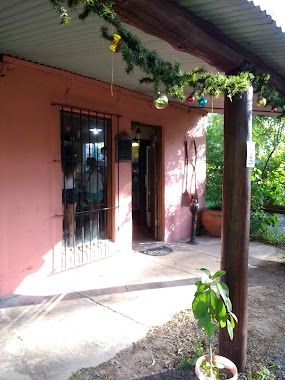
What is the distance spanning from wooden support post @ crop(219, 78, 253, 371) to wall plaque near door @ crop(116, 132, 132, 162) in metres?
2.74

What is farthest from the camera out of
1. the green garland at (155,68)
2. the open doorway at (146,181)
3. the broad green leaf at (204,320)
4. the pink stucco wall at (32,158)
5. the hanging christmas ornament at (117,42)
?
the open doorway at (146,181)

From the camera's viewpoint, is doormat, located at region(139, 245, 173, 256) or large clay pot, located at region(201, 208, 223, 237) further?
large clay pot, located at region(201, 208, 223, 237)

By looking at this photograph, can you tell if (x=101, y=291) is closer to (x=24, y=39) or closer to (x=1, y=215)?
(x=1, y=215)

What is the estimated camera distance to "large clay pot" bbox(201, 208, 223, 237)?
6.61 m

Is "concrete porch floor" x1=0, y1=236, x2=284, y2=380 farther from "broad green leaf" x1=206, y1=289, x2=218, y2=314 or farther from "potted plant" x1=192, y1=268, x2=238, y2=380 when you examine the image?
"broad green leaf" x1=206, y1=289, x2=218, y2=314

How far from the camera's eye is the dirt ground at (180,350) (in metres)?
2.30

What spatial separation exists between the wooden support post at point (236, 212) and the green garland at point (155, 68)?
0.59 ft

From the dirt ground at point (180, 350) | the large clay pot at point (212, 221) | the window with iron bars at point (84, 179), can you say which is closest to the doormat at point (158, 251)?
the window with iron bars at point (84, 179)

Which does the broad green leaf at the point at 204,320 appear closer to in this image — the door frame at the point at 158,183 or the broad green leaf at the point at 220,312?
the broad green leaf at the point at 220,312

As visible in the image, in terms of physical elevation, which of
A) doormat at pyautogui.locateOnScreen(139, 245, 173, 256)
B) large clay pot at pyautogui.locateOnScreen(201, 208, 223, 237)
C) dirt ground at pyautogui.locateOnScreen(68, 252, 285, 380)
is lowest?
dirt ground at pyautogui.locateOnScreen(68, 252, 285, 380)

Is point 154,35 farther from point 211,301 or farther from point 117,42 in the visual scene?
point 211,301

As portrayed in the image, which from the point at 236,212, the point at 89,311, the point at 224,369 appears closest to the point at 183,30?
the point at 236,212

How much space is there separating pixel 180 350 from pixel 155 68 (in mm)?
2162

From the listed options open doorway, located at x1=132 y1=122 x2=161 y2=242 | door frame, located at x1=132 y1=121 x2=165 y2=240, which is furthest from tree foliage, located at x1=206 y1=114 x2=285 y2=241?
door frame, located at x1=132 y1=121 x2=165 y2=240
